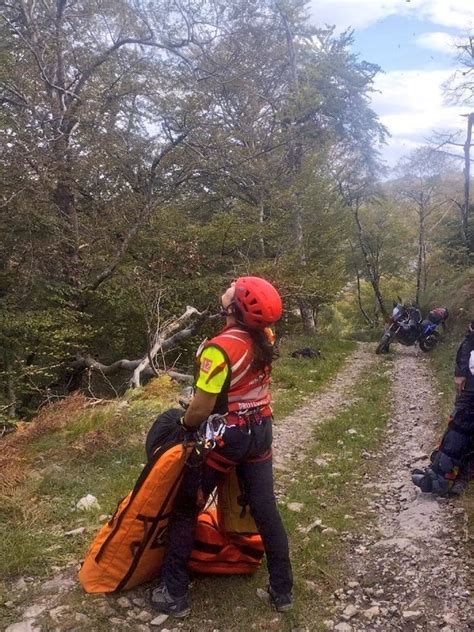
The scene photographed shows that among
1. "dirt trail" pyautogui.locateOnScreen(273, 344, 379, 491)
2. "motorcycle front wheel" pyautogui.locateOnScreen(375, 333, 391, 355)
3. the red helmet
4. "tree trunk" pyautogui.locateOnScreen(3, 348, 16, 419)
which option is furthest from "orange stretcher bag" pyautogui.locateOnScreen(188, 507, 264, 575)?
"motorcycle front wheel" pyautogui.locateOnScreen(375, 333, 391, 355)

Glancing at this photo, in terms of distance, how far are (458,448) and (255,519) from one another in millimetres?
2328

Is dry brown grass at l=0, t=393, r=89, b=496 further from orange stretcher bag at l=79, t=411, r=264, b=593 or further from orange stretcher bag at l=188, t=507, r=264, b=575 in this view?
orange stretcher bag at l=188, t=507, r=264, b=575

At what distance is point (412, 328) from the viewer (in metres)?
15.3

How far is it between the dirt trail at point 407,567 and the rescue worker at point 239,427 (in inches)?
22.0

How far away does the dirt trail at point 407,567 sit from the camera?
3.16 meters

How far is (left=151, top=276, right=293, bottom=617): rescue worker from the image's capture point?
2.97m

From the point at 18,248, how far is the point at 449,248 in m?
17.7

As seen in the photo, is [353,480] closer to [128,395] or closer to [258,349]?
[258,349]

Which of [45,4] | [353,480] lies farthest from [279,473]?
[45,4]

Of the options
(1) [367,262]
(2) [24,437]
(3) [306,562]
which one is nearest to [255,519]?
(3) [306,562]

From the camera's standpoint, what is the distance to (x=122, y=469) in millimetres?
5293

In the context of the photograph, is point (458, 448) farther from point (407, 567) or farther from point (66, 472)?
point (66, 472)

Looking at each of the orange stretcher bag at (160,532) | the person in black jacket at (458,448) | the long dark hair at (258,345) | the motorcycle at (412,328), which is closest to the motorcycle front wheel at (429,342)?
the motorcycle at (412,328)

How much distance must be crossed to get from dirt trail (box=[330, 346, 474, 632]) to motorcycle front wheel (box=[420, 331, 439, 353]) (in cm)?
968
